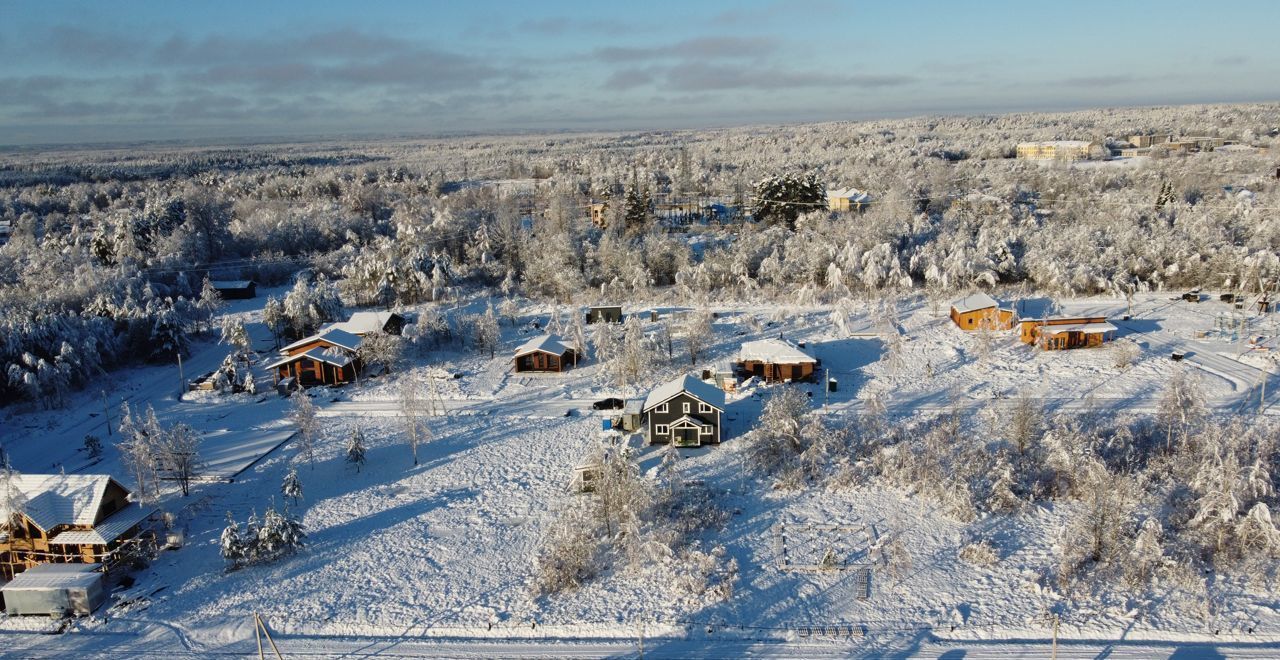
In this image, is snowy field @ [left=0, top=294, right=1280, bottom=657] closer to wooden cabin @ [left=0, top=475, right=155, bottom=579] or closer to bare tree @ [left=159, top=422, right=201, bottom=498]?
bare tree @ [left=159, top=422, right=201, bottom=498]

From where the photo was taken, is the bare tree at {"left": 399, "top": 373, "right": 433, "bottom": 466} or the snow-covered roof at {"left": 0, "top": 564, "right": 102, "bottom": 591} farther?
the bare tree at {"left": 399, "top": 373, "right": 433, "bottom": 466}

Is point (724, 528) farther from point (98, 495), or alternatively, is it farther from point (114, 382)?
point (114, 382)

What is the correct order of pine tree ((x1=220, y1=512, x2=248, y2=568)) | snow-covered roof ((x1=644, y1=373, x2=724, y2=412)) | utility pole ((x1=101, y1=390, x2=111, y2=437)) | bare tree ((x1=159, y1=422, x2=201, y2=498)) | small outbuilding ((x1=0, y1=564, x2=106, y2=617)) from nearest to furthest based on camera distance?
small outbuilding ((x1=0, y1=564, x2=106, y2=617)) < pine tree ((x1=220, y1=512, x2=248, y2=568)) < bare tree ((x1=159, y1=422, x2=201, y2=498)) < snow-covered roof ((x1=644, y1=373, x2=724, y2=412)) < utility pole ((x1=101, y1=390, x2=111, y2=437))

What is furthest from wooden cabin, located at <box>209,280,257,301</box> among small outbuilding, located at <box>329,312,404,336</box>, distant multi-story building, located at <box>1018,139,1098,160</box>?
distant multi-story building, located at <box>1018,139,1098,160</box>

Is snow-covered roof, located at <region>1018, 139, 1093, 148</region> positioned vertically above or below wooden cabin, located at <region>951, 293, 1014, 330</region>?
above

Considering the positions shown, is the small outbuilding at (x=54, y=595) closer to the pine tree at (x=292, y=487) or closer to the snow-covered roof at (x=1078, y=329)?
the pine tree at (x=292, y=487)

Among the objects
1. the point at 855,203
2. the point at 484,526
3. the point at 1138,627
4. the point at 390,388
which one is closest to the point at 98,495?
the point at 484,526

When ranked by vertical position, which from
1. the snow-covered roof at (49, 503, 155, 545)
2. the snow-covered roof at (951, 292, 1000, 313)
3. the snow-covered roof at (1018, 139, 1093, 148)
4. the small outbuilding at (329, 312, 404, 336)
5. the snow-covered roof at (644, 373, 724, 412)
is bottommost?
the snow-covered roof at (49, 503, 155, 545)
